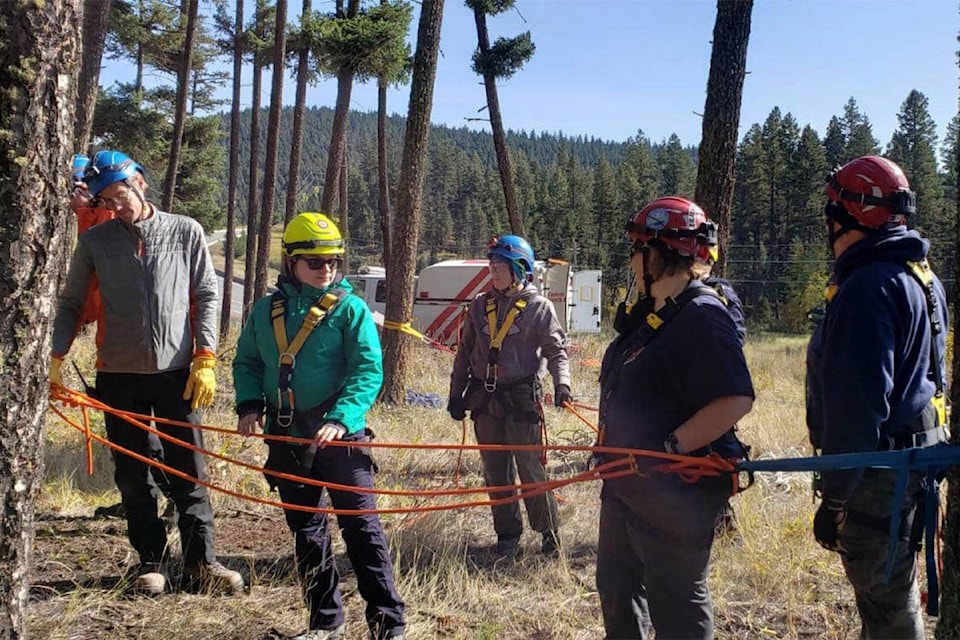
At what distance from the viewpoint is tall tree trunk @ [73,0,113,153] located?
8.23 meters

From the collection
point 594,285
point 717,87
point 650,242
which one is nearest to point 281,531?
point 650,242

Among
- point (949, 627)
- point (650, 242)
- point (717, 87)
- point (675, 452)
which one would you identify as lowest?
point (949, 627)

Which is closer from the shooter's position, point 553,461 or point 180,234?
point 180,234

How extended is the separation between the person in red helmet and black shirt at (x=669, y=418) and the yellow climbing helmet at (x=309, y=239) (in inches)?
55.8

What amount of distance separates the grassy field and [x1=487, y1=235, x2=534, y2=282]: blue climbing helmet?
176 cm

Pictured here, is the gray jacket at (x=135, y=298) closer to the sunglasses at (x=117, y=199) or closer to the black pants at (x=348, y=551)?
the sunglasses at (x=117, y=199)

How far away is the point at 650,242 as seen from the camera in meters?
2.47

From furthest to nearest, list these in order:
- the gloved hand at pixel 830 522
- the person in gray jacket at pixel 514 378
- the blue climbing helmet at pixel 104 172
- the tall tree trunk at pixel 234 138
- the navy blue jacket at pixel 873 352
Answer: the tall tree trunk at pixel 234 138
the person in gray jacket at pixel 514 378
the blue climbing helmet at pixel 104 172
the gloved hand at pixel 830 522
the navy blue jacket at pixel 873 352

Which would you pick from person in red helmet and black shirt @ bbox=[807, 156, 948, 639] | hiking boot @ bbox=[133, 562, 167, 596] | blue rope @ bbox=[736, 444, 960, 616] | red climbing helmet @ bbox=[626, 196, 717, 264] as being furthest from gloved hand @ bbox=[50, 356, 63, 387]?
person in red helmet and black shirt @ bbox=[807, 156, 948, 639]

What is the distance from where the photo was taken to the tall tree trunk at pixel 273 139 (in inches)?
610

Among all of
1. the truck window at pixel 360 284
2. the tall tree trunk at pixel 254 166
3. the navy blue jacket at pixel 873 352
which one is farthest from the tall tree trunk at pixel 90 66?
the truck window at pixel 360 284

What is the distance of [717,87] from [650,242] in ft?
12.1

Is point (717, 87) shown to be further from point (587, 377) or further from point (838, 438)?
point (587, 377)

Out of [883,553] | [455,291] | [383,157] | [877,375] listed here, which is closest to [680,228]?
[877,375]
